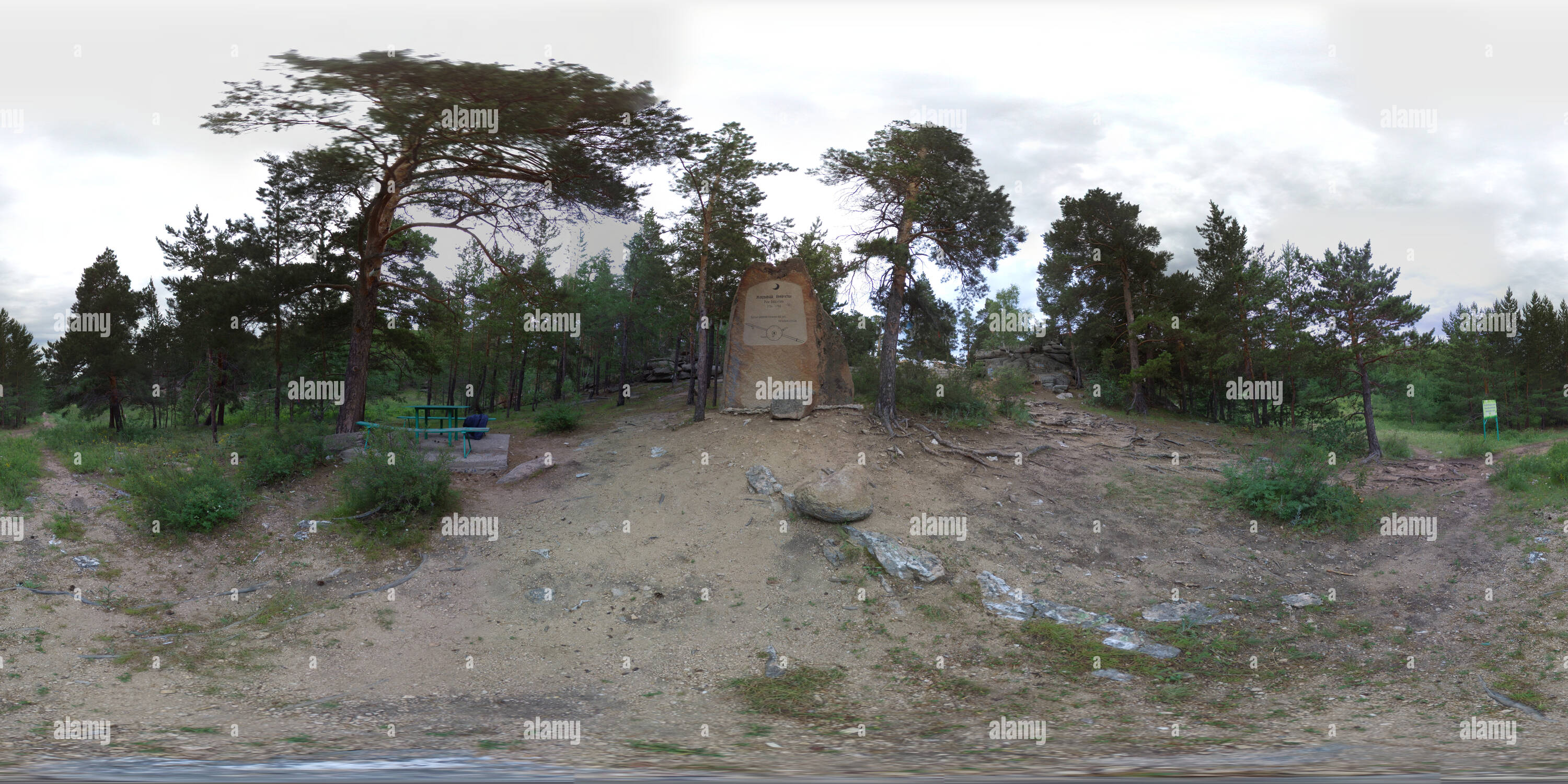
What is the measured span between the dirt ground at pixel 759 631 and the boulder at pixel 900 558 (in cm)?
25

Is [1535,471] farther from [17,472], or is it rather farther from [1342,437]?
[17,472]

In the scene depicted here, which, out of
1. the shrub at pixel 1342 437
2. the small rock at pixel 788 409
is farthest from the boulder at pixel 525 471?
the shrub at pixel 1342 437

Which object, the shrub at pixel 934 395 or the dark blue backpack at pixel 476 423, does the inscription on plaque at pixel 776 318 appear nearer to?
the shrub at pixel 934 395

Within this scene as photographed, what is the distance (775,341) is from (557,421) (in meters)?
7.42

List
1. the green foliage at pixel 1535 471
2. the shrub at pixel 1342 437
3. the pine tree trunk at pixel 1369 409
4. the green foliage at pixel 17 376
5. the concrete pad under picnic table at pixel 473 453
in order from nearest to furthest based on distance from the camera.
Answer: the green foliage at pixel 1535 471
the concrete pad under picnic table at pixel 473 453
the pine tree trunk at pixel 1369 409
the shrub at pixel 1342 437
the green foliage at pixel 17 376

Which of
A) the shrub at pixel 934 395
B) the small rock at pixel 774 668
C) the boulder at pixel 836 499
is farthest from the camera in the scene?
the shrub at pixel 934 395

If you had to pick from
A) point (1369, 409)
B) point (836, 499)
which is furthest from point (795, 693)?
point (1369, 409)

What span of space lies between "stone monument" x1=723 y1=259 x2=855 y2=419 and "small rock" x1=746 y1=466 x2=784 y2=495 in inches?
163

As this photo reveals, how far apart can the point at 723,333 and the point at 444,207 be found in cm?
2829

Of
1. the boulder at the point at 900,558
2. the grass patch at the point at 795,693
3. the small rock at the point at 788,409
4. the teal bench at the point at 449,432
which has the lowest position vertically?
the grass patch at the point at 795,693

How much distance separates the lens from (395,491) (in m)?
13.3

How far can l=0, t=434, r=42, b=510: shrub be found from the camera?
11961mm

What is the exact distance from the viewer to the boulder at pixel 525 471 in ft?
52.1

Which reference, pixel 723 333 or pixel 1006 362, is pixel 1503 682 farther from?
pixel 723 333
